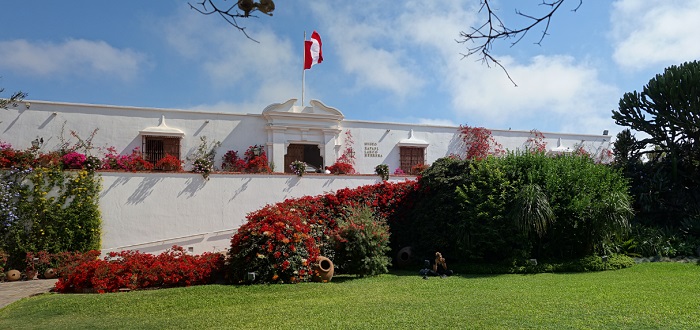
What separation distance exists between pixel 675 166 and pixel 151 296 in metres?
16.3

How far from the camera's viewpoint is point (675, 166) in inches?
625

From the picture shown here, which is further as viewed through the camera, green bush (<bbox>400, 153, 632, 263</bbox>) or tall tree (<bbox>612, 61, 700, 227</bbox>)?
tall tree (<bbox>612, 61, 700, 227</bbox>)

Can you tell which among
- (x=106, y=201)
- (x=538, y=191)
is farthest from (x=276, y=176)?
(x=538, y=191)

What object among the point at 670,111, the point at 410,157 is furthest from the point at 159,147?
the point at 670,111

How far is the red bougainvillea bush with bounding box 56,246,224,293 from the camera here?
9.59 metres

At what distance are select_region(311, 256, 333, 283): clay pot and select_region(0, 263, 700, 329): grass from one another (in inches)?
13.5

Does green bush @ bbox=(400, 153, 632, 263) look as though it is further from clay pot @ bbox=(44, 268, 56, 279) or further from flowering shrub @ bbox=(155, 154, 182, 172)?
clay pot @ bbox=(44, 268, 56, 279)

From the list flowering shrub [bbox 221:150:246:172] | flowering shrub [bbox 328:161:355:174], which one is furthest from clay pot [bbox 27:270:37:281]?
flowering shrub [bbox 328:161:355:174]

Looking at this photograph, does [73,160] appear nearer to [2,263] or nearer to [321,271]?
[2,263]

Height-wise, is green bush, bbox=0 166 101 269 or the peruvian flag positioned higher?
the peruvian flag

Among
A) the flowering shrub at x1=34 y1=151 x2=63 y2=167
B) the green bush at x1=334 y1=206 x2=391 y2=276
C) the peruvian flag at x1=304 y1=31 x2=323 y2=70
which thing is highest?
the peruvian flag at x1=304 y1=31 x2=323 y2=70

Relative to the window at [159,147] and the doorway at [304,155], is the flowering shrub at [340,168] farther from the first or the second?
the window at [159,147]

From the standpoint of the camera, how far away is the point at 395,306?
7.23m

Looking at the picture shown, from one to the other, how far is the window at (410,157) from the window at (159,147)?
8516mm
